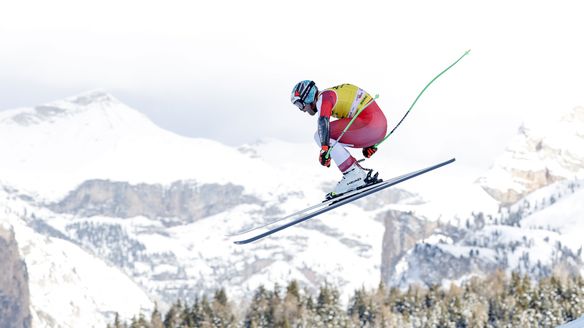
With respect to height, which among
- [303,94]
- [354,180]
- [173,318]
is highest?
[173,318]

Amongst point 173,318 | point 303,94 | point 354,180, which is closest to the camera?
point 303,94

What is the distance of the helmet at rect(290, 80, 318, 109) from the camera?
21.5 meters

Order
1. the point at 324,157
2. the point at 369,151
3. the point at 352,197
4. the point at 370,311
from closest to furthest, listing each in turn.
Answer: the point at 324,157
the point at 352,197
the point at 369,151
the point at 370,311

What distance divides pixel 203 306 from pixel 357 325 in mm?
23347

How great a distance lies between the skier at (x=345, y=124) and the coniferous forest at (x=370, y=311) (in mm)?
82379

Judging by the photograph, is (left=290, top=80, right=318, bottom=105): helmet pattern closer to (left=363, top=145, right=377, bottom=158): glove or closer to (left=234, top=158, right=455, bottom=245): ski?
(left=363, top=145, right=377, bottom=158): glove

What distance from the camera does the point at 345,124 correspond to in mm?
22312

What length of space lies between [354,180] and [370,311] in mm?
110582

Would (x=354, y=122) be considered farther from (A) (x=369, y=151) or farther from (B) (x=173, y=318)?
(B) (x=173, y=318)

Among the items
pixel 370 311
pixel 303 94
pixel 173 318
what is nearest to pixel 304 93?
pixel 303 94

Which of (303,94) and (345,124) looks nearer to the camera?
(303,94)

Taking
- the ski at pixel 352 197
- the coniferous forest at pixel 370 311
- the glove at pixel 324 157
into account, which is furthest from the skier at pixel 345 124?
the coniferous forest at pixel 370 311

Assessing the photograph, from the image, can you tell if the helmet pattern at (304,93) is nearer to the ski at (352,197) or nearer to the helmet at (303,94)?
the helmet at (303,94)

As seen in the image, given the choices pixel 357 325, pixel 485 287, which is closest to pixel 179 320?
pixel 357 325
